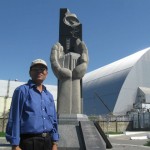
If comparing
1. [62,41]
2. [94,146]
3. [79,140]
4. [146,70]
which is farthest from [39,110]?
[146,70]

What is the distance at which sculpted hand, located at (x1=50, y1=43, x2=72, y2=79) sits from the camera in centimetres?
999

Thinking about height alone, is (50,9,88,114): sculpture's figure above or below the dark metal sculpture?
below

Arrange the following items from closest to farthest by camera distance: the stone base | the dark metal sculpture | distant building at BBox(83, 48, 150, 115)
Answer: the stone base → the dark metal sculpture → distant building at BBox(83, 48, 150, 115)

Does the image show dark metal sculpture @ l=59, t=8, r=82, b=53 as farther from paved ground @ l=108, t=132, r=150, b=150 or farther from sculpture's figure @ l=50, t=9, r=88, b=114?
paved ground @ l=108, t=132, r=150, b=150

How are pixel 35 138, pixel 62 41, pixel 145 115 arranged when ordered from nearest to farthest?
pixel 35 138, pixel 62 41, pixel 145 115

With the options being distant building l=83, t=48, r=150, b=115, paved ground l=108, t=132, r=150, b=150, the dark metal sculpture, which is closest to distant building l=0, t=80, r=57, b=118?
distant building l=83, t=48, r=150, b=115

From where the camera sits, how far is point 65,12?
1204cm

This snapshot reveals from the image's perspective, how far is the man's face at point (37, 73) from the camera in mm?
3340

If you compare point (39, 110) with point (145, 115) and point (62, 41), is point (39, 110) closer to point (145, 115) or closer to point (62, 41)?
point (62, 41)

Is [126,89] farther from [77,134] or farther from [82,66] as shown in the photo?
[77,134]

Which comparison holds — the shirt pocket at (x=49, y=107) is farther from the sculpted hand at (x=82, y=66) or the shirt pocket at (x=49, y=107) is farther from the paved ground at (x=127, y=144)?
the paved ground at (x=127, y=144)

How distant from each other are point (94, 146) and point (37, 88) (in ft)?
16.3

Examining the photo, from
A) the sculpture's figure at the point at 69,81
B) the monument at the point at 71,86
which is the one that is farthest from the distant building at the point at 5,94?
the sculpture's figure at the point at 69,81

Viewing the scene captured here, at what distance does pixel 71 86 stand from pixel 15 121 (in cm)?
704
